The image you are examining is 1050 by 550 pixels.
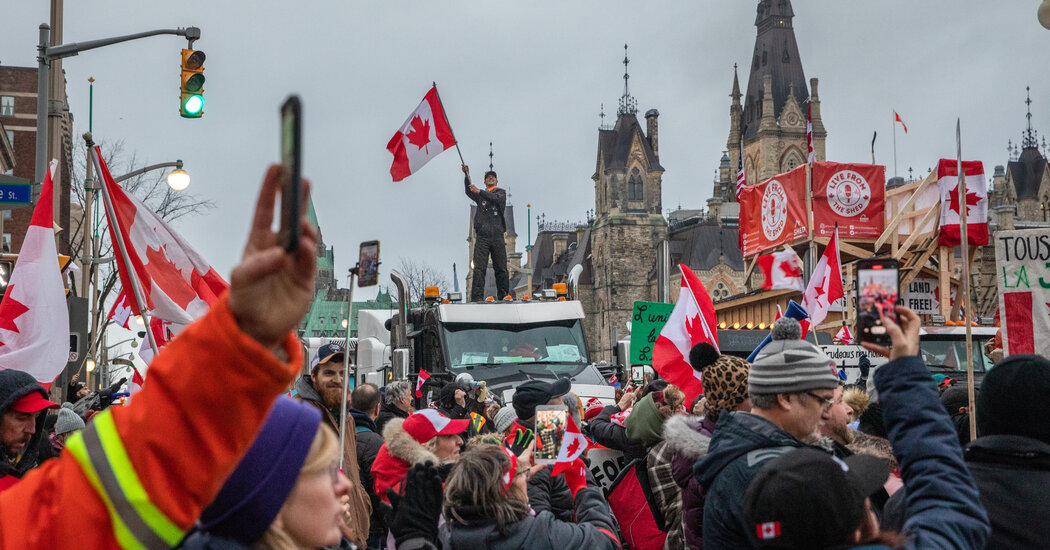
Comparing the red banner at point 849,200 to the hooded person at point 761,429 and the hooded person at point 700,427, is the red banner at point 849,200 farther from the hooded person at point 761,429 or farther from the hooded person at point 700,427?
the hooded person at point 761,429

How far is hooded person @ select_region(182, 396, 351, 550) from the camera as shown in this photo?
1846 mm

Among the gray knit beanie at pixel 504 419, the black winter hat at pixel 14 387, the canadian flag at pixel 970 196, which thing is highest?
the canadian flag at pixel 970 196

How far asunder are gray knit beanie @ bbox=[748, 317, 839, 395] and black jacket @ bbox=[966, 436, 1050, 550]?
0.59 meters

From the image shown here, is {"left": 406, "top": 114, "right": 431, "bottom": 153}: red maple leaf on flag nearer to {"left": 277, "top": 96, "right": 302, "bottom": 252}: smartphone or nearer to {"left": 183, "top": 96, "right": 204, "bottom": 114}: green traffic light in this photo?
{"left": 183, "top": 96, "right": 204, "bottom": 114}: green traffic light

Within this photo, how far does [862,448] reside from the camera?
4.76m

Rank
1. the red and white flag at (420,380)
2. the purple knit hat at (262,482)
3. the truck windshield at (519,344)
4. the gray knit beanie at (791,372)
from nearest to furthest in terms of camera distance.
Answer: the purple knit hat at (262,482), the gray knit beanie at (791,372), the red and white flag at (420,380), the truck windshield at (519,344)

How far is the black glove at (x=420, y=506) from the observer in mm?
3783

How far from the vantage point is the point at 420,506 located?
3.79 m

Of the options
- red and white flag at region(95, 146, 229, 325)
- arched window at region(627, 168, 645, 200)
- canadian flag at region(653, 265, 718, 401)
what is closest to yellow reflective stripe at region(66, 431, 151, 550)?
red and white flag at region(95, 146, 229, 325)

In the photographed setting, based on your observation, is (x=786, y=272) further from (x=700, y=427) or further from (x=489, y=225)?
(x=700, y=427)

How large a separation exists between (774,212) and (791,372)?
80.2 ft

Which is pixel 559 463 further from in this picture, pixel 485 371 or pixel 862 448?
pixel 485 371

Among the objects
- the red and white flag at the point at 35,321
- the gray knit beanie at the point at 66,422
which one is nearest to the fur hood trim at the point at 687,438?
the red and white flag at the point at 35,321

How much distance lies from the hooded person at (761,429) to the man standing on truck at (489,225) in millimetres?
12275
